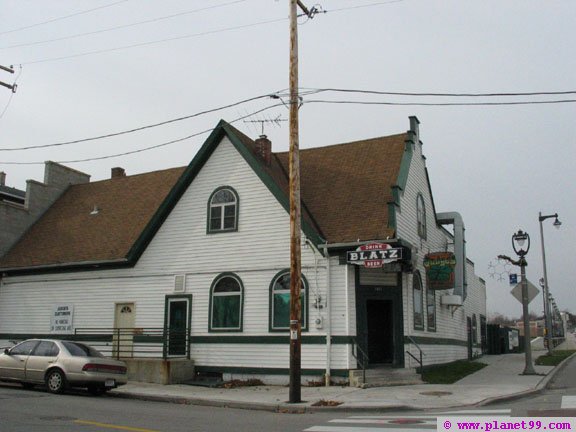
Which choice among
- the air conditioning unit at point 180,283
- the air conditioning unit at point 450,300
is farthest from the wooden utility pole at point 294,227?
the air conditioning unit at point 450,300

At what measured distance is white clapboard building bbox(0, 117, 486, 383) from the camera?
62.9 ft

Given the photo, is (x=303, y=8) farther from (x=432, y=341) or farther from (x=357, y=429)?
(x=432, y=341)

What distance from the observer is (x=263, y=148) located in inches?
873

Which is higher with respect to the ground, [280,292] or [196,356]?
[280,292]

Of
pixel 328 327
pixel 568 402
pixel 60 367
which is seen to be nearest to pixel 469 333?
pixel 328 327

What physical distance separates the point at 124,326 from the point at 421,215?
11.6 meters

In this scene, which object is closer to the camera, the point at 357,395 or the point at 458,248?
the point at 357,395

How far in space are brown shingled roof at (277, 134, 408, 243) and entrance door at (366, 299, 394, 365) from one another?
2.56 metres

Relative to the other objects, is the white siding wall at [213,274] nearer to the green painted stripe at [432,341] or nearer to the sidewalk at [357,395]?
the sidewalk at [357,395]

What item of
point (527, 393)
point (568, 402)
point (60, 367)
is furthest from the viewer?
point (60, 367)

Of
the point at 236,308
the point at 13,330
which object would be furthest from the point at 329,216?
the point at 13,330

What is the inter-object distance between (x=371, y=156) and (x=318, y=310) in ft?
21.4

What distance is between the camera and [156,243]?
22438mm

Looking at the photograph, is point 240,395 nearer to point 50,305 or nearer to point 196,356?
point 196,356
